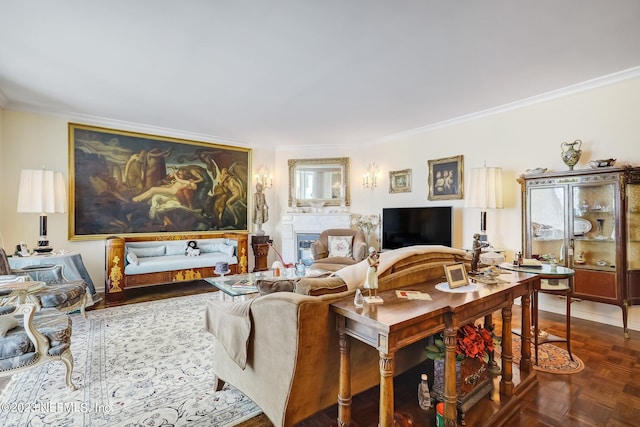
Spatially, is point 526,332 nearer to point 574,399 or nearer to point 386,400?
point 574,399

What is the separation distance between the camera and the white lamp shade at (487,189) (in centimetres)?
401

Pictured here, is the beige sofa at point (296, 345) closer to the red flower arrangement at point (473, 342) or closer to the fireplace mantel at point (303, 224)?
the red flower arrangement at point (473, 342)

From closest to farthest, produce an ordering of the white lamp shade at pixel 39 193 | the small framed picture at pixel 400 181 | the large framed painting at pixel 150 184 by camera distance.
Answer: the white lamp shade at pixel 39 193, the large framed painting at pixel 150 184, the small framed picture at pixel 400 181

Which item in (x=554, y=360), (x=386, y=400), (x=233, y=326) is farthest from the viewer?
(x=554, y=360)

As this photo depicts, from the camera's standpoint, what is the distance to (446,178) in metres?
5.01

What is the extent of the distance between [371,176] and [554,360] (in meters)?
4.26

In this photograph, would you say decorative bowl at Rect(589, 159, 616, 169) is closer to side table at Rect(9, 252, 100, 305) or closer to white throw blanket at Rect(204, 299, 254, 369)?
white throw blanket at Rect(204, 299, 254, 369)

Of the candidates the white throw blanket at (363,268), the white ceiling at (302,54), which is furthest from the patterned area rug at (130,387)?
the white ceiling at (302,54)

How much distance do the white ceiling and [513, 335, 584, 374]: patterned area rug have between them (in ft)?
9.41

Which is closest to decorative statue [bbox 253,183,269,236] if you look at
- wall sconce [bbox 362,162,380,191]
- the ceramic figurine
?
wall sconce [bbox 362,162,380,191]

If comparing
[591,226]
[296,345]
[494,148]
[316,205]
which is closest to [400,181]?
[494,148]

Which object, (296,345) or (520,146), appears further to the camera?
(520,146)

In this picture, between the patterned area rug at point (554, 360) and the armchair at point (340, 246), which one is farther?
the armchair at point (340, 246)

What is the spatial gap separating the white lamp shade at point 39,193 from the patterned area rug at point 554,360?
5.71 meters
